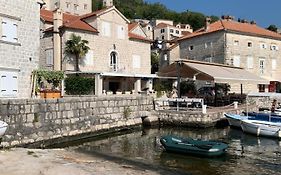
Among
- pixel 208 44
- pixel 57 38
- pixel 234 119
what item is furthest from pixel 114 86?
pixel 234 119

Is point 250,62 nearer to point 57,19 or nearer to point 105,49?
point 105,49

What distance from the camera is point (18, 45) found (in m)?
24.6

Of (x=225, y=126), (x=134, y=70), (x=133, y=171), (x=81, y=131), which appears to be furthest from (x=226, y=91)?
(x=133, y=171)

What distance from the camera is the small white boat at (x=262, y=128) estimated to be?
2278cm

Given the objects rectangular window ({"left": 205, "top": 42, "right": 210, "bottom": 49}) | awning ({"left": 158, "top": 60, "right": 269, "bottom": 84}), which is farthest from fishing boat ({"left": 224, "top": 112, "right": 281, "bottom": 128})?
rectangular window ({"left": 205, "top": 42, "right": 210, "bottom": 49})

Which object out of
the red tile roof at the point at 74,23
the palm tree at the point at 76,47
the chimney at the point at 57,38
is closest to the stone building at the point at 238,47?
the red tile roof at the point at 74,23

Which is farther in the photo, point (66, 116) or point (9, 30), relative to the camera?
point (9, 30)

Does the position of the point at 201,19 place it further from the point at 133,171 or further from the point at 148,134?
the point at 133,171

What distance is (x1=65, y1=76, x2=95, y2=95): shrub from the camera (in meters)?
31.5

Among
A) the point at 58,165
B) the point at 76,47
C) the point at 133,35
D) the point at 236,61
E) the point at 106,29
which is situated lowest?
the point at 58,165

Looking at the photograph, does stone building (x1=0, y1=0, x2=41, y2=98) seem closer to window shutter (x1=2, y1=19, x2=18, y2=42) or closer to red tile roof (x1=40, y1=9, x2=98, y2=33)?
window shutter (x1=2, y1=19, x2=18, y2=42)

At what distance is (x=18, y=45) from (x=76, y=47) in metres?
10.5

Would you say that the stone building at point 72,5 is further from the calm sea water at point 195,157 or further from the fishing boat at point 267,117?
the fishing boat at point 267,117

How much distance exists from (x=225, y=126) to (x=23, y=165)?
1868cm
